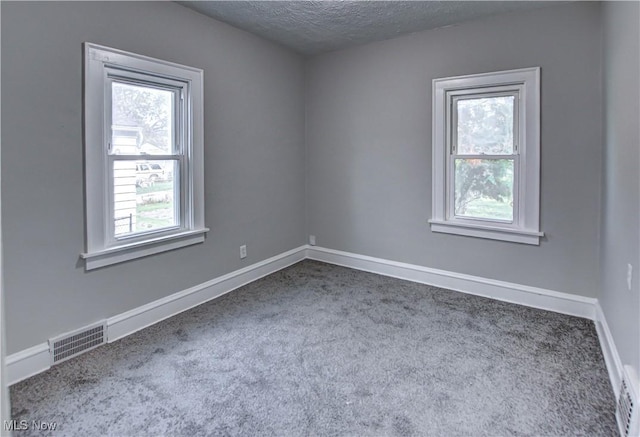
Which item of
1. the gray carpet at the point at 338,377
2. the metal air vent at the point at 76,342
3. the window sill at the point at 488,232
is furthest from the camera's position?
the window sill at the point at 488,232

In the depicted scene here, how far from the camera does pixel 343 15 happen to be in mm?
3256

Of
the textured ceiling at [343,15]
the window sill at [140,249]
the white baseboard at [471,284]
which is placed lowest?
the white baseboard at [471,284]

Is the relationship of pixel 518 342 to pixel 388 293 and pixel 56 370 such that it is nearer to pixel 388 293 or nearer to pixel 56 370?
pixel 388 293

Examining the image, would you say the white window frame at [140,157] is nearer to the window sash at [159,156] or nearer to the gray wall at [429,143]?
the window sash at [159,156]

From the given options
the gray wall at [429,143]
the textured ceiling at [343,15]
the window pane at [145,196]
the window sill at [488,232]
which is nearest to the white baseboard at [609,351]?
the gray wall at [429,143]

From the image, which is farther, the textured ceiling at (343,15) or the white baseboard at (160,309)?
the textured ceiling at (343,15)

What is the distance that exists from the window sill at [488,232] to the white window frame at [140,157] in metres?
2.28

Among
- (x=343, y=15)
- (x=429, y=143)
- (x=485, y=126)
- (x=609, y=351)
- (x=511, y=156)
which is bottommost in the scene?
(x=609, y=351)

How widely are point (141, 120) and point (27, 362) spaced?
5.77 ft

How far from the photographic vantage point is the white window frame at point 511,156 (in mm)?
3176

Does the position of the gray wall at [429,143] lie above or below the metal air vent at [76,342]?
above

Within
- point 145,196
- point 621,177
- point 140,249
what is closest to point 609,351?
point 621,177

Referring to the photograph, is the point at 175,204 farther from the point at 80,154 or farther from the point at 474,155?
the point at 474,155

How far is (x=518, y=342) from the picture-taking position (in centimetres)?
266
